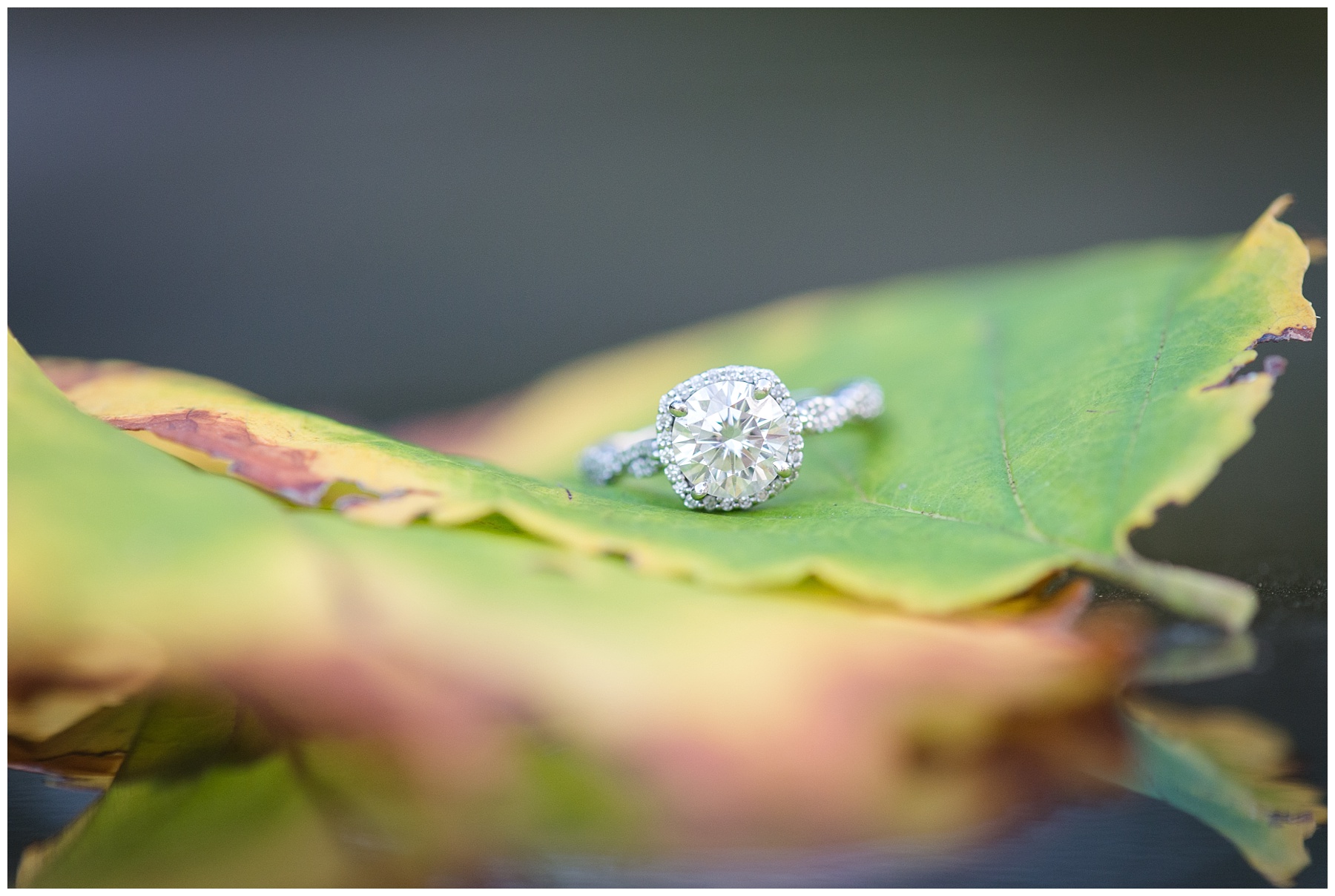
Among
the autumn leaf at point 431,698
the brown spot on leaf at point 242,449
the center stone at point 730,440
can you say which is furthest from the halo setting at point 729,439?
the brown spot on leaf at point 242,449

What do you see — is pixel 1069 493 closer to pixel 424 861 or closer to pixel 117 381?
pixel 424 861

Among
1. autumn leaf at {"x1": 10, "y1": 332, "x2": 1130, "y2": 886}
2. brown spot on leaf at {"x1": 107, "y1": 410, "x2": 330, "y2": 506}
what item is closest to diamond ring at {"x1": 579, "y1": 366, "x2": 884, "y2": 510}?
autumn leaf at {"x1": 10, "y1": 332, "x2": 1130, "y2": 886}

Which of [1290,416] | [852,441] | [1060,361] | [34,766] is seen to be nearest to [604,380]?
[852,441]

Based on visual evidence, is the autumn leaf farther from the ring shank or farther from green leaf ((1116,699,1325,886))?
the ring shank

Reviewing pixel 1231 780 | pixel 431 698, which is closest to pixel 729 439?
pixel 431 698

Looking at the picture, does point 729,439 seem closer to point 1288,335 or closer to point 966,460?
point 966,460

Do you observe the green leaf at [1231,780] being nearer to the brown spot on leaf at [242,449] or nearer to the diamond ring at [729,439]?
the diamond ring at [729,439]

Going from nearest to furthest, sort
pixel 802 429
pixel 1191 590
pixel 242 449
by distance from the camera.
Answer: pixel 1191 590, pixel 242 449, pixel 802 429
